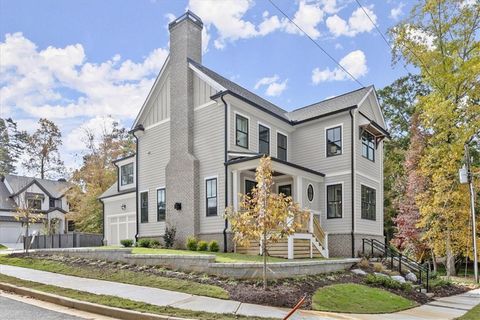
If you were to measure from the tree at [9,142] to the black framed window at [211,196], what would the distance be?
164 feet

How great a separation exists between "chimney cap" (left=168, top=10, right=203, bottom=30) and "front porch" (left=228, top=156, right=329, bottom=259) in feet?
25.1

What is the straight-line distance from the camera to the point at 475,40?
774 inches

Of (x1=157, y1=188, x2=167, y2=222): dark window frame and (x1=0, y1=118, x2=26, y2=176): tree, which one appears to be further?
(x1=0, y1=118, x2=26, y2=176): tree

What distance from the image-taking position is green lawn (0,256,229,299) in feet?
31.0

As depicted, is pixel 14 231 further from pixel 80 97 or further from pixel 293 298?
pixel 293 298

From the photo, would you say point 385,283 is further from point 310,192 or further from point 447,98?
point 447,98

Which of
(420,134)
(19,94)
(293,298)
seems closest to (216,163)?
(293,298)

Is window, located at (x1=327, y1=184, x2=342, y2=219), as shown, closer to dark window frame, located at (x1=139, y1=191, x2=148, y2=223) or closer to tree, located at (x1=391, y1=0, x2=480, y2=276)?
tree, located at (x1=391, y1=0, x2=480, y2=276)

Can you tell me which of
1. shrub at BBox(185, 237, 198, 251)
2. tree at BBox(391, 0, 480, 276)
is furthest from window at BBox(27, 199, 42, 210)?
tree at BBox(391, 0, 480, 276)

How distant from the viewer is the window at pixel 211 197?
55.1 ft

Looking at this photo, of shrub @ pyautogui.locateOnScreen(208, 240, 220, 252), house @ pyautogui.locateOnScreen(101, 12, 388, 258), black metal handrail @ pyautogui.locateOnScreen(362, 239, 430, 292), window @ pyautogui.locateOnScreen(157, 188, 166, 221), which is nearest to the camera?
black metal handrail @ pyautogui.locateOnScreen(362, 239, 430, 292)

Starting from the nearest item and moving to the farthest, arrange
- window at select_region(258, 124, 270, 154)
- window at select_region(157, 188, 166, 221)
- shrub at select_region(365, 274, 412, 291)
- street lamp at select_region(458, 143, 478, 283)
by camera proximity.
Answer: shrub at select_region(365, 274, 412, 291), street lamp at select_region(458, 143, 478, 283), window at select_region(258, 124, 270, 154), window at select_region(157, 188, 166, 221)

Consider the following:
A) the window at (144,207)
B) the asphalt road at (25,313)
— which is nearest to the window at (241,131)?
the window at (144,207)

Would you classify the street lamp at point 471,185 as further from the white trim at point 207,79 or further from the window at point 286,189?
the white trim at point 207,79
